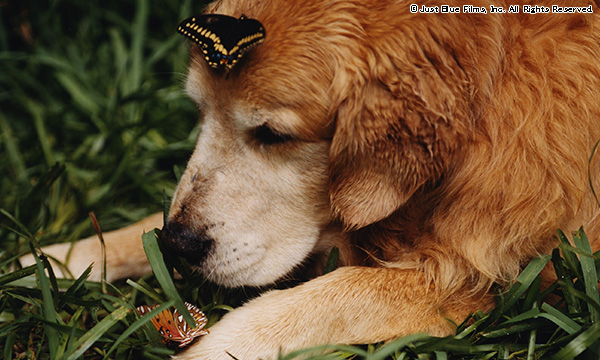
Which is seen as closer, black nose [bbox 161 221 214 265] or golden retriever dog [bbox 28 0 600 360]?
golden retriever dog [bbox 28 0 600 360]

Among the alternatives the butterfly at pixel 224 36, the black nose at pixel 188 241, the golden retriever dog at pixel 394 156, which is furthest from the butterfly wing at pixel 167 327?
the butterfly at pixel 224 36

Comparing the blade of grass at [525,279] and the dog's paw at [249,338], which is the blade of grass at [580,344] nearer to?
the blade of grass at [525,279]

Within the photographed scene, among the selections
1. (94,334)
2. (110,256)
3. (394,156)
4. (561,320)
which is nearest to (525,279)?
(561,320)

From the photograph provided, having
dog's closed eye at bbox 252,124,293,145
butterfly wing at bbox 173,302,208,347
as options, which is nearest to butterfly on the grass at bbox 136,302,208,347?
butterfly wing at bbox 173,302,208,347

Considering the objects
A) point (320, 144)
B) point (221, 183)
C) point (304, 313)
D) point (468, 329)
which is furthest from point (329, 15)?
point (468, 329)

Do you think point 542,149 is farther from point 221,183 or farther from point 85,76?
point 85,76

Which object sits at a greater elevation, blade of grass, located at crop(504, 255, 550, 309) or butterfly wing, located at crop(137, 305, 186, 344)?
butterfly wing, located at crop(137, 305, 186, 344)

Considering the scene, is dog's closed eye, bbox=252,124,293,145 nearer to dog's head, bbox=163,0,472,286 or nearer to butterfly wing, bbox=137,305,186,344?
dog's head, bbox=163,0,472,286
